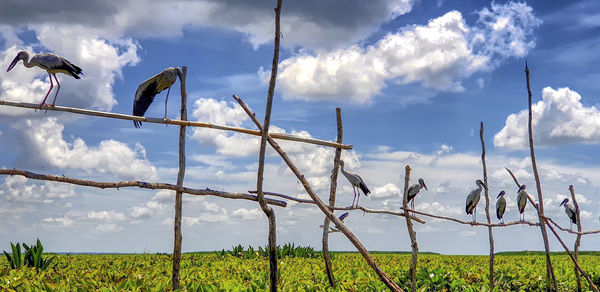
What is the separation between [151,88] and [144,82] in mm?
137

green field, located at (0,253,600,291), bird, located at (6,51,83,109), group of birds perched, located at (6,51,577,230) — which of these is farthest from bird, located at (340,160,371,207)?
bird, located at (6,51,83,109)

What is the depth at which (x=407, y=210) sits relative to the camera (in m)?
6.97

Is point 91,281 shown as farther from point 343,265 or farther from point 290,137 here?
point 343,265

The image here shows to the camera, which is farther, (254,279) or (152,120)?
(254,279)

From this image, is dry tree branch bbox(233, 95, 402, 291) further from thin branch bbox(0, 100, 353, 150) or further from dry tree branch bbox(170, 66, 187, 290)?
dry tree branch bbox(170, 66, 187, 290)

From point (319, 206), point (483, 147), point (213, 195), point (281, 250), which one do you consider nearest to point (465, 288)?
point (483, 147)

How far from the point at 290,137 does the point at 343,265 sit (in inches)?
254

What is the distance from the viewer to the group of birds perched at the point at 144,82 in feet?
25.5

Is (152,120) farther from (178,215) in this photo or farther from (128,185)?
(178,215)

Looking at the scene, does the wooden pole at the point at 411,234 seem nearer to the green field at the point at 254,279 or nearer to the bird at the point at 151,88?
the green field at the point at 254,279

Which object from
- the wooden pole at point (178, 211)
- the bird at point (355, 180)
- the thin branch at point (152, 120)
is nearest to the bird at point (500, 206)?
the bird at point (355, 180)

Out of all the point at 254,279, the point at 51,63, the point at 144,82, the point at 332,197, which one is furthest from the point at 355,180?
the point at 51,63

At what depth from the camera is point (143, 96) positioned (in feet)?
26.3

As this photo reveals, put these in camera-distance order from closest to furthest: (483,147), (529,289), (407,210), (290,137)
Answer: (407,210) < (290,137) < (483,147) < (529,289)
